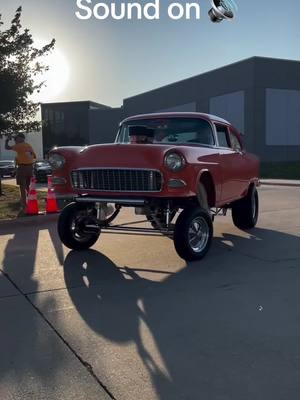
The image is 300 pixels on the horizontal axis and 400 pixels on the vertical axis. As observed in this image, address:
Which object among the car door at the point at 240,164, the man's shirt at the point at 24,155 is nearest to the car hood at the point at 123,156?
the car door at the point at 240,164

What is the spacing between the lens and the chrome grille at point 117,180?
6512 mm

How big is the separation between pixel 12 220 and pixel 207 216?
5080 millimetres

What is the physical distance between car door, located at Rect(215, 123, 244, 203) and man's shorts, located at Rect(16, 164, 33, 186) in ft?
17.6

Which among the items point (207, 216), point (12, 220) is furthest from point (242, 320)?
point (12, 220)

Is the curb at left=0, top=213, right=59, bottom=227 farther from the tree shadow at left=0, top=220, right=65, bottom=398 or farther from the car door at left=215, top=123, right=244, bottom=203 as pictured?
the car door at left=215, top=123, right=244, bottom=203

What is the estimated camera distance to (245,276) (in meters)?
6.01

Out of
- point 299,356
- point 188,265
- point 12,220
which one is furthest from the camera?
point 12,220

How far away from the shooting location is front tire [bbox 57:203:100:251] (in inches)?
291

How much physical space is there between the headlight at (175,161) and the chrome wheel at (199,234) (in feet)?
2.61

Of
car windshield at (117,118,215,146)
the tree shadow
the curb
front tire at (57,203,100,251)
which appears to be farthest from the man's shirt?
the tree shadow

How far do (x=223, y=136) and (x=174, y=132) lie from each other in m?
1.11

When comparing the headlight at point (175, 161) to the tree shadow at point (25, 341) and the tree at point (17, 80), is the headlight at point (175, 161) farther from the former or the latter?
the tree at point (17, 80)

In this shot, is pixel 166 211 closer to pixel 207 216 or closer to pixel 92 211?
pixel 207 216

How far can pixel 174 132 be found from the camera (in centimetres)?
781
